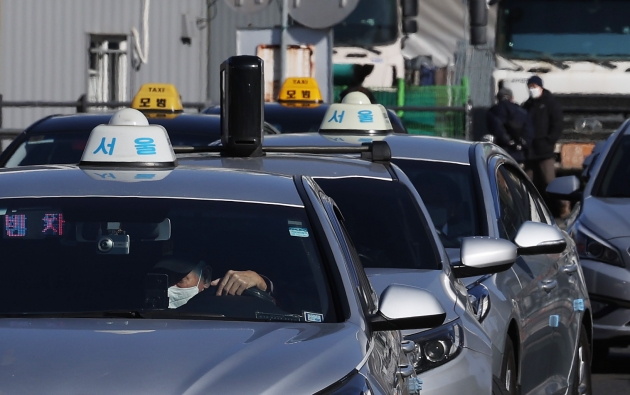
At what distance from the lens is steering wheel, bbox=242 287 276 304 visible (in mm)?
4254

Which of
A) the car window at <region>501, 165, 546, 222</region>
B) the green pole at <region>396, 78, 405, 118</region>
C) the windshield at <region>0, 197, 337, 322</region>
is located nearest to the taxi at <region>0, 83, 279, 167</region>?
the car window at <region>501, 165, 546, 222</region>

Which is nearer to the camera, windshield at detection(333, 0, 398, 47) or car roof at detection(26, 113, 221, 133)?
car roof at detection(26, 113, 221, 133)

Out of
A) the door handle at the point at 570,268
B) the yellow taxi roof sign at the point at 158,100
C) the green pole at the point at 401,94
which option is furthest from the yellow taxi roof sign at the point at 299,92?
the green pole at the point at 401,94

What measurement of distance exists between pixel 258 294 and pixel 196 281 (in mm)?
194

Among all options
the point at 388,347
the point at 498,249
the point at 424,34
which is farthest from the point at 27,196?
the point at 424,34

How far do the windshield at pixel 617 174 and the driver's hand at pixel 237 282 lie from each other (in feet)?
21.3

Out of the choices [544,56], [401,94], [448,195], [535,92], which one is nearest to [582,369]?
[448,195]

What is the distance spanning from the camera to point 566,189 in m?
10.3

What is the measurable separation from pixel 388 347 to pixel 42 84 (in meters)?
20.9

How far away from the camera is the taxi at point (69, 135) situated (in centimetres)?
920

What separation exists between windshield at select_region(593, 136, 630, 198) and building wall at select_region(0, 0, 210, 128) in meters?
14.4

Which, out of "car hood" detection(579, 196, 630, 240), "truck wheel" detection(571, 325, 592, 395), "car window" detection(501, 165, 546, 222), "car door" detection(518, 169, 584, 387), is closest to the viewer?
"car door" detection(518, 169, 584, 387)

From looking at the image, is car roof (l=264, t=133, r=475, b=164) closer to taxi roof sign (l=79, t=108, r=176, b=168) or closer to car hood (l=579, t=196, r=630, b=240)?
car hood (l=579, t=196, r=630, b=240)

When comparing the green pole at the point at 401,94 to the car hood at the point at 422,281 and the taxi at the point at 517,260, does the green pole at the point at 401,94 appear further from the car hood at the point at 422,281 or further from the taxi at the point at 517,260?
the car hood at the point at 422,281
